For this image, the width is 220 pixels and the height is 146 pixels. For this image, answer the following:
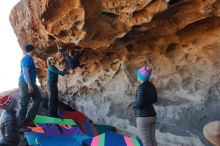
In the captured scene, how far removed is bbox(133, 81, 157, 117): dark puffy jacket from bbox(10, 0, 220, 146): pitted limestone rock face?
50.0 inches

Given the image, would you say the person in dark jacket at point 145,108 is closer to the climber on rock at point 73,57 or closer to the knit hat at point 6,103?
the knit hat at point 6,103

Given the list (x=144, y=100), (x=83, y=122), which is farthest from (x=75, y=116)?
(x=144, y=100)

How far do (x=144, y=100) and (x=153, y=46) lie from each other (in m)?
2.11

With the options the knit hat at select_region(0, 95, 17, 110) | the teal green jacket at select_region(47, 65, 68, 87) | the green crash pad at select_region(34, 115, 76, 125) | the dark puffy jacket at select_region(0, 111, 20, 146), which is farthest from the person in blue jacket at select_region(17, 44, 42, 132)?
the knit hat at select_region(0, 95, 17, 110)

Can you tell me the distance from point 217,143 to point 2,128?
335 centimetres

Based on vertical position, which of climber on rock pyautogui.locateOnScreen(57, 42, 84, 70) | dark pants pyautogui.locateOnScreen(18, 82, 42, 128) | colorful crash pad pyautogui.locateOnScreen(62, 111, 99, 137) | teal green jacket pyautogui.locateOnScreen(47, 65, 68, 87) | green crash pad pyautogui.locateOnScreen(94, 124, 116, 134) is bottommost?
green crash pad pyautogui.locateOnScreen(94, 124, 116, 134)

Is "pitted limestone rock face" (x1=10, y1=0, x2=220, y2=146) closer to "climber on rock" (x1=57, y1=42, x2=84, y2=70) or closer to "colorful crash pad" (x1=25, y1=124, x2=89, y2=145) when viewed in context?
"climber on rock" (x1=57, y1=42, x2=84, y2=70)

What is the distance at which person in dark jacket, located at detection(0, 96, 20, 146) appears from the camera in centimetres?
554

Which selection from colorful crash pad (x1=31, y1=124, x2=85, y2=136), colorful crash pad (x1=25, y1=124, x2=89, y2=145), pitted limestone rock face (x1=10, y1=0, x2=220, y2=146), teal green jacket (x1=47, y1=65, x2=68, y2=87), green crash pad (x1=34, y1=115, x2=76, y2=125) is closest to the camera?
pitted limestone rock face (x1=10, y1=0, x2=220, y2=146)

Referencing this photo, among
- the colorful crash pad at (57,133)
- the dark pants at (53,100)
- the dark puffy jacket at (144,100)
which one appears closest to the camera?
the dark puffy jacket at (144,100)

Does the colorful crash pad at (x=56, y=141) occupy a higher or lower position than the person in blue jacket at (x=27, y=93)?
lower

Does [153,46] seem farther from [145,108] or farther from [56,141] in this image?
[56,141]

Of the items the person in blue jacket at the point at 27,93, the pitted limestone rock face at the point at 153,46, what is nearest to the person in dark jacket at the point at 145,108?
the pitted limestone rock face at the point at 153,46

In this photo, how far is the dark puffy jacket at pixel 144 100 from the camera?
18.6ft
